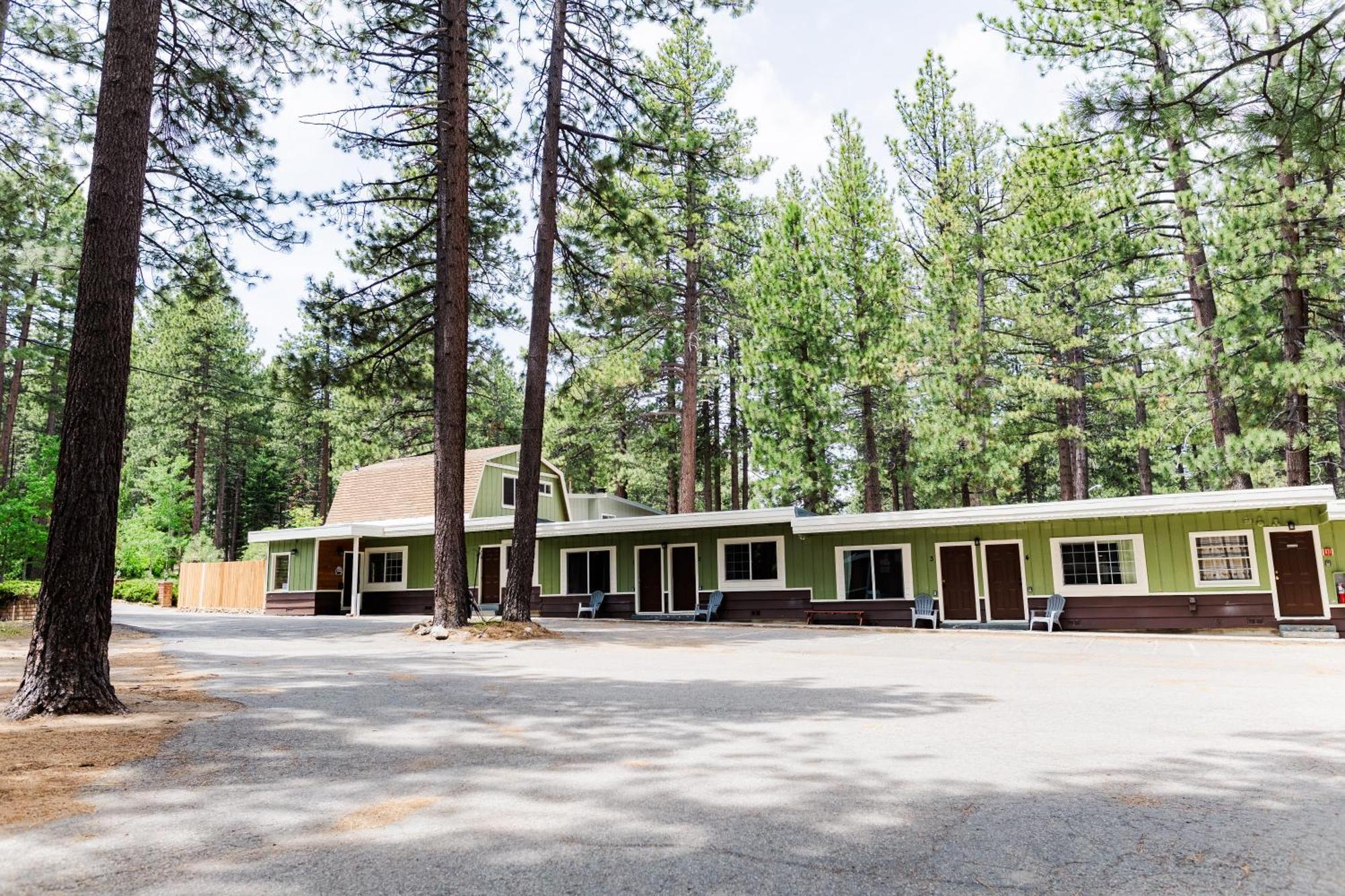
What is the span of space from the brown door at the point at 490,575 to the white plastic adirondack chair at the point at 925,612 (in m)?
10.7

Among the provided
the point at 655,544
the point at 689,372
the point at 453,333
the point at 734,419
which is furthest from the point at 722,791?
the point at 734,419

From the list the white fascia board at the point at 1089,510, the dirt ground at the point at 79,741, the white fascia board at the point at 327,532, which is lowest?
the dirt ground at the point at 79,741

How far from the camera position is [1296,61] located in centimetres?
575

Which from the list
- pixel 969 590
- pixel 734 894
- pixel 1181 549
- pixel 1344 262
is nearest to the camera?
pixel 734 894

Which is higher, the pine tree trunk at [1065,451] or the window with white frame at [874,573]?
Result: the pine tree trunk at [1065,451]

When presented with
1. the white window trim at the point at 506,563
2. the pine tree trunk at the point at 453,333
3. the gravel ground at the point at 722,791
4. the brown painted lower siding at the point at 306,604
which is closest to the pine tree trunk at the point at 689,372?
the white window trim at the point at 506,563

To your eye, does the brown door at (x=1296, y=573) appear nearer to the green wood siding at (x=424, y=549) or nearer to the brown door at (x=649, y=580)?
the brown door at (x=649, y=580)

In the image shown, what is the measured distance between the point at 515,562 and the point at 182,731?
26.1 ft

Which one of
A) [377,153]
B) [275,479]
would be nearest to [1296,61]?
[377,153]

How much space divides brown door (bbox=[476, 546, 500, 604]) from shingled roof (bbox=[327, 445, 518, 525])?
258 centimetres

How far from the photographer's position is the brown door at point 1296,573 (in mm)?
13625

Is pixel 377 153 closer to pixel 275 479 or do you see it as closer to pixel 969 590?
pixel 969 590

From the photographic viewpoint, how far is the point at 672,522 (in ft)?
61.7

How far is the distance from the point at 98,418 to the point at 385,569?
17.5 m
